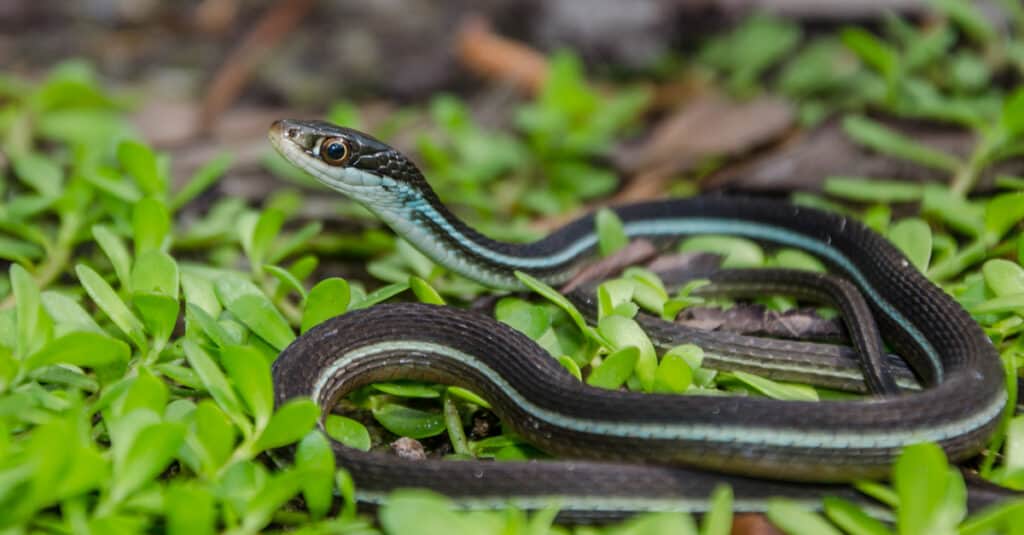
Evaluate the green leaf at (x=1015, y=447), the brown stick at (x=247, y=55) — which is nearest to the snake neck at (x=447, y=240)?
the green leaf at (x=1015, y=447)

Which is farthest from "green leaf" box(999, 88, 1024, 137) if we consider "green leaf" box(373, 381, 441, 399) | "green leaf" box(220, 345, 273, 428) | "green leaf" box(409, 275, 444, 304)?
"green leaf" box(220, 345, 273, 428)

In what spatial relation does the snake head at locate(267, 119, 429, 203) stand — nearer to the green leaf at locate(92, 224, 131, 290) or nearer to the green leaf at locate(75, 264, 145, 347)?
the green leaf at locate(92, 224, 131, 290)

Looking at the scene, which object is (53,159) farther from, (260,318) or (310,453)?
(310,453)

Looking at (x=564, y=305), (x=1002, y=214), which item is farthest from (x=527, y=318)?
(x=1002, y=214)

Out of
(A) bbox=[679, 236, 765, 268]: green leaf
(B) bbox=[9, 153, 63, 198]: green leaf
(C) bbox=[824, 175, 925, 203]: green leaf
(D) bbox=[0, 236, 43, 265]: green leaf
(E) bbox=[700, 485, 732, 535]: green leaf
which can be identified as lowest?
(D) bbox=[0, 236, 43, 265]: green leaf

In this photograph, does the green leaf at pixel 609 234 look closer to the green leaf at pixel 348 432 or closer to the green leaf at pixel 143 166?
the green leaf at pixel 348 432

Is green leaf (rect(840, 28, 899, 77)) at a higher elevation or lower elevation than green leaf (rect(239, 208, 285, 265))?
higher
